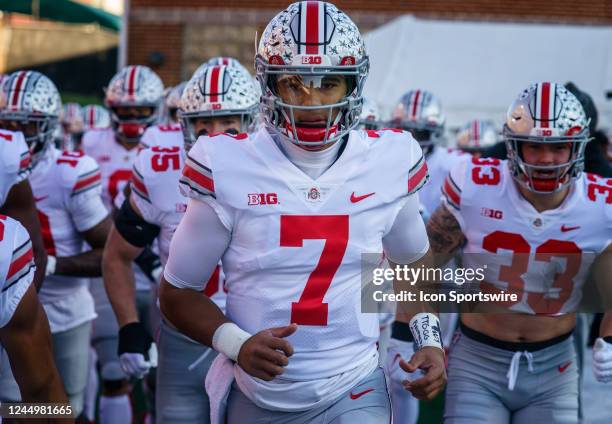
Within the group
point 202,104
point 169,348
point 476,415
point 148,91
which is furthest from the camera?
point 148,91

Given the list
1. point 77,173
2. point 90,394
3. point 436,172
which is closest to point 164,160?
point 77,173

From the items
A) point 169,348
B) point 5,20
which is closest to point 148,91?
point 169,348

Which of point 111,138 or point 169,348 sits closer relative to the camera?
point 169,348

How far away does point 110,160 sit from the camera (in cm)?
708

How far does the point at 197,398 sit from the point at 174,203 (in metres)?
0.79

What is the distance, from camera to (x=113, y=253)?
12.9ft

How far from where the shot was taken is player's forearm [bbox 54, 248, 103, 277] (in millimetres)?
4535

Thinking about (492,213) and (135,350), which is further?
(492,213)

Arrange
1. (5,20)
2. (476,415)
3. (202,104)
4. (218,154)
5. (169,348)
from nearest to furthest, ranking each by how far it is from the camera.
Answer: (218,154) → (476,415) → (169,348) → (202,104) → (5,20)

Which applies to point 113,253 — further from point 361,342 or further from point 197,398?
point 361,342

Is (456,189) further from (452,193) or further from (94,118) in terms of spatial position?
(94,118)

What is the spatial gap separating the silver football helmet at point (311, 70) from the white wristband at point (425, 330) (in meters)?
0.63

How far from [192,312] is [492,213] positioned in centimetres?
154

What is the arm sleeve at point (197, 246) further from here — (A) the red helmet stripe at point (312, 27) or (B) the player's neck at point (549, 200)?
(B) the player's neck at point (549, 200)
